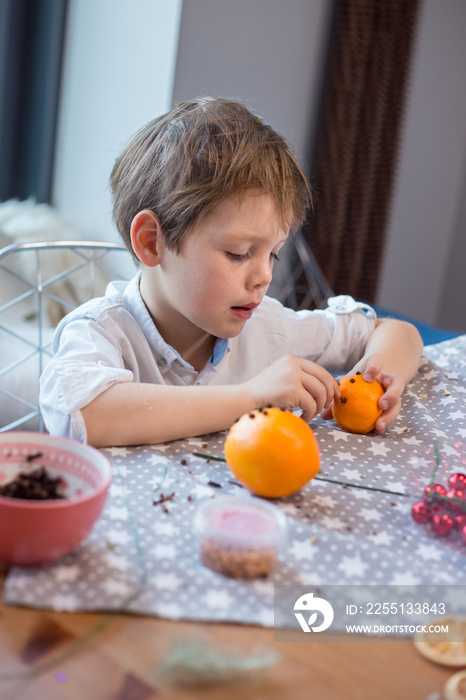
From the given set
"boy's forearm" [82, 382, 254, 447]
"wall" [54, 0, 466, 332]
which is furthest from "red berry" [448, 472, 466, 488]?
"wall" [54, 0, 466, 332]

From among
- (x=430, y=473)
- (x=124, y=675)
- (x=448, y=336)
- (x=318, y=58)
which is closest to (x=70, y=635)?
(x=124, y=675)

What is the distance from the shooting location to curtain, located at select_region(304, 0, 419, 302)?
2625mm

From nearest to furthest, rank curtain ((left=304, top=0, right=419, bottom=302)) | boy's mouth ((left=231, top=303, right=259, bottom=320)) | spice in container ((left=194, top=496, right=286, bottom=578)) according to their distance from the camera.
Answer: spice in container ((left=194, top=496, right=286, bottom=578)), boy's mouth ((left=231, top=303, right=259, bottom=320)), curtain ((left=304, top=0, right=419, bottom=302))

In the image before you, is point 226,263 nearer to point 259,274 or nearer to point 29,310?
point 259,274

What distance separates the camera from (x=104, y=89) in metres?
2.17

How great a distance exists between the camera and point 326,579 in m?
0.58

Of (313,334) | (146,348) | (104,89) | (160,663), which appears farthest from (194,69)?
(160,663)

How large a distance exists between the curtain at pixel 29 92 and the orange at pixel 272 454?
1.85 m

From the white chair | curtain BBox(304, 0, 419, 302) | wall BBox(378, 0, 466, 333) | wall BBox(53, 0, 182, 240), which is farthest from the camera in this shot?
wall BBox(378, 0, 466, 333)

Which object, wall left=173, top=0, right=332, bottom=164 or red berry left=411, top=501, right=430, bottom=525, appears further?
wall left=173, top=0, right=332, bottom=164

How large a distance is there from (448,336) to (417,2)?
1710mm

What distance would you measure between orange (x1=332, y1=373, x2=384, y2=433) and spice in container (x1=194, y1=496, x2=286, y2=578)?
36 centimetres

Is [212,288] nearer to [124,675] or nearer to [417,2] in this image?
[124,675]

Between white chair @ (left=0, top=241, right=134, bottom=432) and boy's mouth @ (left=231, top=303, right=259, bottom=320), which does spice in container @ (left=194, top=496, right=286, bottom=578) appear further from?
white chair @ (left=0, top=241, right=134, bottom=432)
